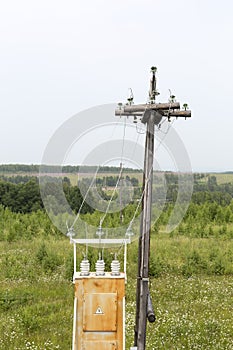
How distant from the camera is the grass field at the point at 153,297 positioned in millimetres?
6742

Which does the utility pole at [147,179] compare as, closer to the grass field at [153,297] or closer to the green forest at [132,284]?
the green forest at [132,284]

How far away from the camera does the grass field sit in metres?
6.74

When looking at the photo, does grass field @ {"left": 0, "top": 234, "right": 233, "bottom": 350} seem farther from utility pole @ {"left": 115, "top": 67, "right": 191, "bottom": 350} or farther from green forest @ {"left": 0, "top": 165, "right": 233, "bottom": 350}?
utility pole @ {"left": 115, "top": 67, "right": 191, "bottom": 350}

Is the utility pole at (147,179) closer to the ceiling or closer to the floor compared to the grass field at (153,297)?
closer to the ceiling

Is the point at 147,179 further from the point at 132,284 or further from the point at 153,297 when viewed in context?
the point at 132,284

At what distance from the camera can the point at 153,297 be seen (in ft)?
29.4

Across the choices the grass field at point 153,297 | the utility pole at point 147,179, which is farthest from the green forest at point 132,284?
the utility pole at point 147,179

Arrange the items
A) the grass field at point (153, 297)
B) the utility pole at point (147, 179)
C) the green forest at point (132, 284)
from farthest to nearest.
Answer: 1. the grass field at point (153, 297)
2. the green forest at point (132, 284)
3. the utility pole at point (147, 179)

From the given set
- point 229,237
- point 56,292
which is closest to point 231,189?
point 229,237

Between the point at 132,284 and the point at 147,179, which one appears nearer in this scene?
the point at 147,179

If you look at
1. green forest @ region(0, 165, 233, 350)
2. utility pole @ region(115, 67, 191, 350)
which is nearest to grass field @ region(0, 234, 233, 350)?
green forest @ region(0, 165, 233, 350)

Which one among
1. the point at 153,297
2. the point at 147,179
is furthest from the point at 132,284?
the point at 147,179

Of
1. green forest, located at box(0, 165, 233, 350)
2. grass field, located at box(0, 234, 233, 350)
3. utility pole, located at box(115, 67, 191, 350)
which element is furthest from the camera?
grass field, located at box(0, 234, 233, 350)

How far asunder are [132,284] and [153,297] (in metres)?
0.83
